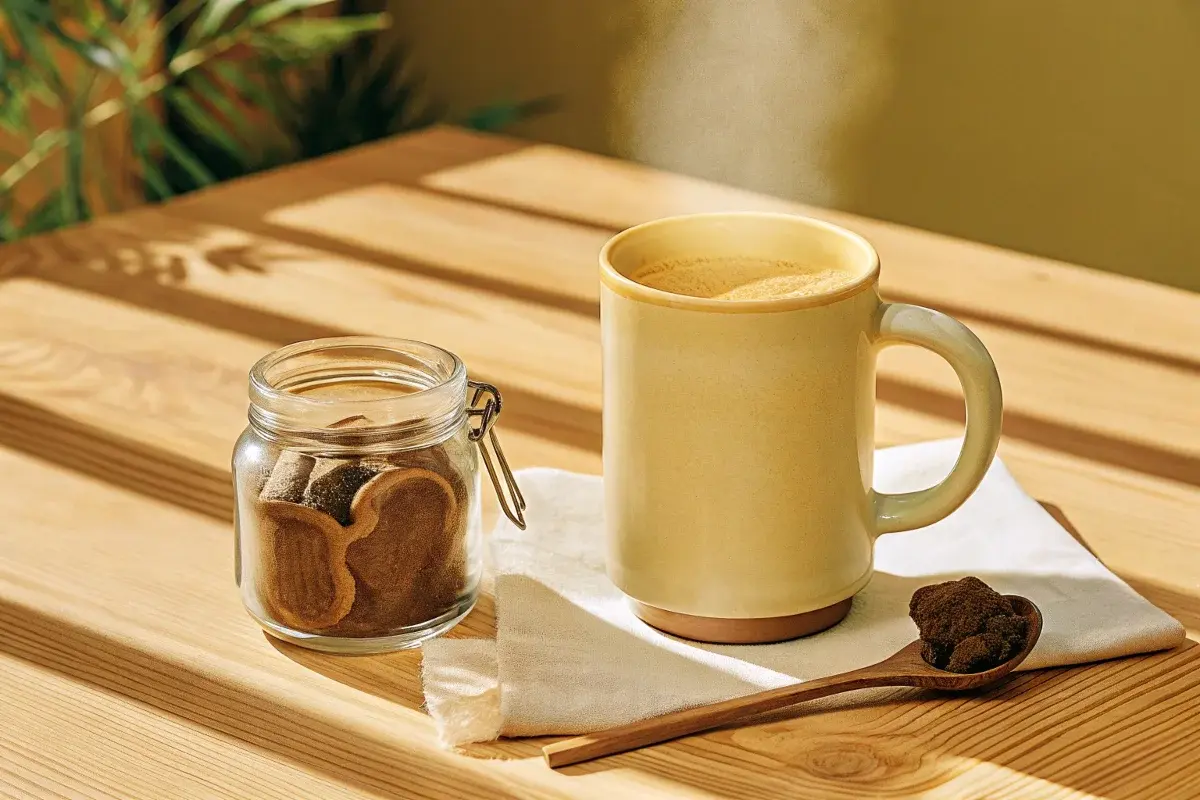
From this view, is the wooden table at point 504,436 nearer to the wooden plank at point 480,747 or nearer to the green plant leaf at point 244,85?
the wooden plank at point 480,747

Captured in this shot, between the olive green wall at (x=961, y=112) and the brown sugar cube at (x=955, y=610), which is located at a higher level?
the brown sugar cube at (x=955, y=610)

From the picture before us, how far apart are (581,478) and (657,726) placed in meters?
0.25

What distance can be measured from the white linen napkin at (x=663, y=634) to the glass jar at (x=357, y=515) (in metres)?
0.03

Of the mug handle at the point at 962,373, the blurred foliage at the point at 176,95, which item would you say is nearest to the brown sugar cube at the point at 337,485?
the mug handle at the point at 962,373

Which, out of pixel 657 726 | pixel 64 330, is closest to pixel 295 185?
pixel 64 330

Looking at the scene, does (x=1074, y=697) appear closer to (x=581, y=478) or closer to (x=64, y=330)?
(x=581, y=478)

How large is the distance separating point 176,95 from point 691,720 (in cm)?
169

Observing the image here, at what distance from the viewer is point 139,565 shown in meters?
0.71

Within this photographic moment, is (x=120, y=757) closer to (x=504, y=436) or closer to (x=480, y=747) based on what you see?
(x=480, y=747)

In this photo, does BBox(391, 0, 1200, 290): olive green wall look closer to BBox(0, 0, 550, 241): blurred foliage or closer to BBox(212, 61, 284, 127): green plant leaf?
BBox(0, 0, 550, 241): blurred foliage

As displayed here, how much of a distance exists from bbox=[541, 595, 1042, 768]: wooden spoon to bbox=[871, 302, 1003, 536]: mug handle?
68mm

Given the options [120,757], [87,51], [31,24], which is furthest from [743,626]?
[31,24]

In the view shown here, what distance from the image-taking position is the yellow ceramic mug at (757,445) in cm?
58

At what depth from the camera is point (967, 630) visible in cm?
58
